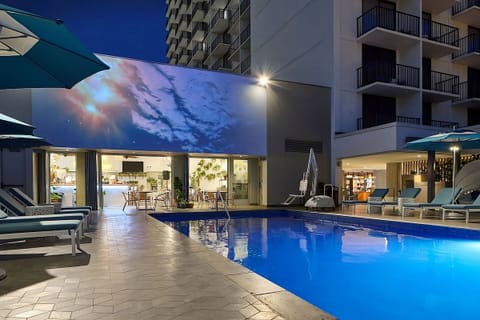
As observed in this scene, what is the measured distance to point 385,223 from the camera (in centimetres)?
903

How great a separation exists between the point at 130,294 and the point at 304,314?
154 cm

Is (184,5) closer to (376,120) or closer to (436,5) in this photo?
(436,5)

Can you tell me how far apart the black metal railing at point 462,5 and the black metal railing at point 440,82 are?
323 cm

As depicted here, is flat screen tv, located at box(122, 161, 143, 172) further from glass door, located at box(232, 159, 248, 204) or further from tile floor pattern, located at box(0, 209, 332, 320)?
tile floor pattern, located at box(0, 209, 332, 320)

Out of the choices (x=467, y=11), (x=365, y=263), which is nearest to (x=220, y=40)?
(x=467, y=11)

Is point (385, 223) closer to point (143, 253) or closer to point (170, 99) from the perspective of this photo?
point (143, 253)

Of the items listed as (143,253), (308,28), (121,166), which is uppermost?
(308,28)

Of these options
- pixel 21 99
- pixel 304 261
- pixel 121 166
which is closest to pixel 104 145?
pixel 21 99

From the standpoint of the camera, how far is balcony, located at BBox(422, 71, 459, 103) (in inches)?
611

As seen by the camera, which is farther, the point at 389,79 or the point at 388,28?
the point at 389,79

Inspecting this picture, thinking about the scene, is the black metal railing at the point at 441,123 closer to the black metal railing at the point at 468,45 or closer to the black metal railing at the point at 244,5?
the black metal railing at the point at 468,45

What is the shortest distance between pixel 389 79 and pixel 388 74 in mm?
256

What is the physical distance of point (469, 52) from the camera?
1711cm

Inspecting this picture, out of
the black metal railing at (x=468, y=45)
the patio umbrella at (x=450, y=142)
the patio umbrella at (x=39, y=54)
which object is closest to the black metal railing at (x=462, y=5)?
the black metal railing at (x=468, y=45)
